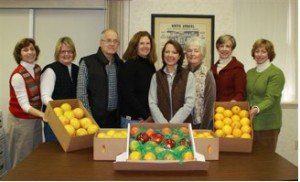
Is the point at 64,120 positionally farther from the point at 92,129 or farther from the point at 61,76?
the point at 61,76

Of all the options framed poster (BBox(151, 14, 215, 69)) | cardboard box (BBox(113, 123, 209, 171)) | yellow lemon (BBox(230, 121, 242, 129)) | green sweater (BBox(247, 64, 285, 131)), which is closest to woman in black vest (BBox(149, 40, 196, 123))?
yellow lemon (BBox(230, 121, 242, 129))

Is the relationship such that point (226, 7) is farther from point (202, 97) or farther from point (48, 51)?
point (48, 51)

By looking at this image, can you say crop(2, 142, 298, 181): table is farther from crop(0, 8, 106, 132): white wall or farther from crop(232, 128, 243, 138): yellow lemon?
crop(0, 8, 106, 132): white wall

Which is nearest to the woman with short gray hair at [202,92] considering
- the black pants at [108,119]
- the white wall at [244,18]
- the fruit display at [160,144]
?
the black pants at [108,119]

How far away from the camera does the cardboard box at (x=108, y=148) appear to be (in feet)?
5.20

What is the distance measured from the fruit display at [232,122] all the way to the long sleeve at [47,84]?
1.15 m

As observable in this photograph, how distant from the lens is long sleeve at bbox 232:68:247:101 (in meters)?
2.54

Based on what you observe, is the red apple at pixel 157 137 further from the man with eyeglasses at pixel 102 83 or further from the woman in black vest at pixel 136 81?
the man with eyeglasses at pixel 102 83

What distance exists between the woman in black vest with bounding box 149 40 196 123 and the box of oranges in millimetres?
352

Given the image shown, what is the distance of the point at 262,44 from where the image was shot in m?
2.60

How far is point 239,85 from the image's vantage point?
8.41ft

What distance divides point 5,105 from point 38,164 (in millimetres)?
2442

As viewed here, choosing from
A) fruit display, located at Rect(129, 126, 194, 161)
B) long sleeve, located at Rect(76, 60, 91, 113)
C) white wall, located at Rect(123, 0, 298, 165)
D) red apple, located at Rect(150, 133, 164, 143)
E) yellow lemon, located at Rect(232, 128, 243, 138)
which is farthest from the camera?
white wall, located at Rect(123, 0, 298, 165)

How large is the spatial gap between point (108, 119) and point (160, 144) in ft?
3.38
